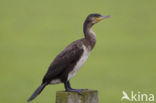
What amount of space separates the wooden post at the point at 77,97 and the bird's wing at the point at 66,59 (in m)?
0.40

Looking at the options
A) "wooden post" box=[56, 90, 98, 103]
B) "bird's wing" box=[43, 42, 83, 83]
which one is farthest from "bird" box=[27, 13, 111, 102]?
"wooden post" box=[56, 90, 98, 103]

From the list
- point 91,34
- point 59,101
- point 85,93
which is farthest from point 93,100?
point 91,34

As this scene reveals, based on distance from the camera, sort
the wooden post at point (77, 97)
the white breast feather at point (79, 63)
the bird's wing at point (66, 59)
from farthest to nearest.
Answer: the white breast feather at point (79, 63)
the bird's wing at point (66, 59)
the wooden post at point (77, 97)

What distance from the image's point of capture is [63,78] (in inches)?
149

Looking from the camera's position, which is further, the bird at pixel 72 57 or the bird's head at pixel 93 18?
the bird's head at pixel 93 18

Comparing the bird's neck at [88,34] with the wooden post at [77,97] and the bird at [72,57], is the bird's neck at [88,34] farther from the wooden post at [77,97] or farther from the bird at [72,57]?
the wooden post at [77,97]

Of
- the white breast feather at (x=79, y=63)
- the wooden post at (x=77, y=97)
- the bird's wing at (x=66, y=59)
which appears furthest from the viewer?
the white breast feather at (x=79, y=63)

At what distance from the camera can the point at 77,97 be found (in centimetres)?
332

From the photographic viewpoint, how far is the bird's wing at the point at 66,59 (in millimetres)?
3717

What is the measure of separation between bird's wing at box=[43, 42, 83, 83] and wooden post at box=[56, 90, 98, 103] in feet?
1.31

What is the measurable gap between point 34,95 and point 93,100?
0.68 metres

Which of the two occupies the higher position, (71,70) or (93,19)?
(93,19)

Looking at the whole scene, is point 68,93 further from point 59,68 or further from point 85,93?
point 59,68

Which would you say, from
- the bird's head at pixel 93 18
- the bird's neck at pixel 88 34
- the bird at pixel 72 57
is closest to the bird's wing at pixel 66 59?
the bird at pixel 72 57
